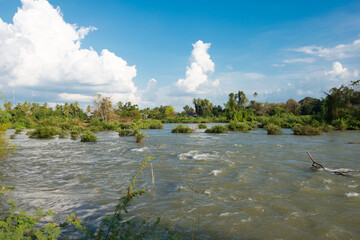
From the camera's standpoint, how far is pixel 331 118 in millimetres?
30906

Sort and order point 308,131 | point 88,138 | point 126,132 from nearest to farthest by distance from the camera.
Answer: point 88,138 → point 308,131 → point 126,132

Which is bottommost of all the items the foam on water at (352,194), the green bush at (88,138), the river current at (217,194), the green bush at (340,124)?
the river current at (217,194)

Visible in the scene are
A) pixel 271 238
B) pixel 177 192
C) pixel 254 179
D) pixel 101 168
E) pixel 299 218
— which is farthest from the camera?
pixel 101 168

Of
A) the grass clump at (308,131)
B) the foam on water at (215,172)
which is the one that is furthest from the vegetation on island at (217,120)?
the foam on water at (215,172)

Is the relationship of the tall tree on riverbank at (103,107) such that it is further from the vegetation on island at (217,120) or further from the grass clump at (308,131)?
the grass clump at (308,131)

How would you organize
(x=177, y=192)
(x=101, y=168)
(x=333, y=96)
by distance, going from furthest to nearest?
(x=333, y=96)
(x=101, y=168)
(x=177, y=192)

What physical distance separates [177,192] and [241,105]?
259 ft

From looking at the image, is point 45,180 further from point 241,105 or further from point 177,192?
point 241,105

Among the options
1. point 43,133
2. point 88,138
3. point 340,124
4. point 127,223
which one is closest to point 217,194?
point 127,223

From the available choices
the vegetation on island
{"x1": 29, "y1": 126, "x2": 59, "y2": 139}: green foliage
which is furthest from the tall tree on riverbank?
{"x1": 29, "y1": 126, "x2": 59, "y2": 139}: green foliage

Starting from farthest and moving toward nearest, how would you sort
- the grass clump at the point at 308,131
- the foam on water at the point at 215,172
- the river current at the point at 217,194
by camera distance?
1. the grass clump at the point at 308,131
2. the foam on water at the point at 215,172
3. the river current at the point at 217,194

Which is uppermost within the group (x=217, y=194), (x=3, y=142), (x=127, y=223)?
(x=3, y=142)

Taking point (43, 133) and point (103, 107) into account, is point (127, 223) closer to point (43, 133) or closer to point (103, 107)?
point (43, 133)

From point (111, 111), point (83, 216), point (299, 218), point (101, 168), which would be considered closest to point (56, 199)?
point (83, 216)
